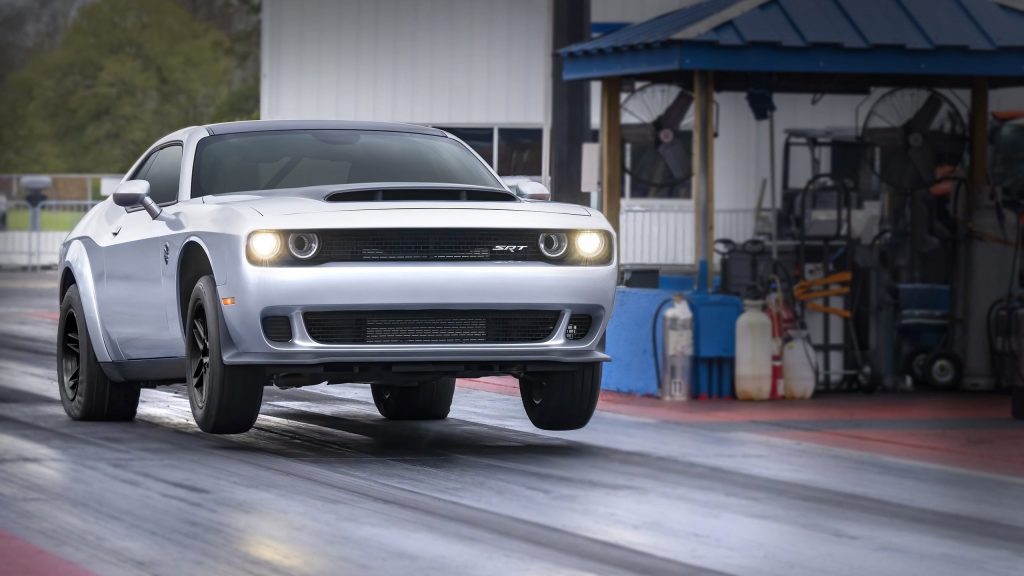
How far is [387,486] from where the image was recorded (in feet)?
Answer: 30.5

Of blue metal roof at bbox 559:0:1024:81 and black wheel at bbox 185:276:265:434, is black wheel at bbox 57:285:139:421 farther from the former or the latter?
blue metal roof at bbox 559:0:1024:81

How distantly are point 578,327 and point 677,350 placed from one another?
13.7 ft

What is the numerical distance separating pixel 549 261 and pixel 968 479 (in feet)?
7.78

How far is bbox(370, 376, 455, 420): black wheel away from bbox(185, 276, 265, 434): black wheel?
2.09 m

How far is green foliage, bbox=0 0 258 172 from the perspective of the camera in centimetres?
11931

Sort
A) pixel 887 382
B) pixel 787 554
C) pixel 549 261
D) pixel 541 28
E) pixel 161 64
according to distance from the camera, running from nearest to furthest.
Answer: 1. pixel 787 554
2. pixel 549 261
3. pixel 887 382
4. pixel 541 28
5. pixel 161 64

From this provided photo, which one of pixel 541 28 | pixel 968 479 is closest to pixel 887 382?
pixel 968 479

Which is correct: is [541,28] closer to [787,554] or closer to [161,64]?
[787,554]

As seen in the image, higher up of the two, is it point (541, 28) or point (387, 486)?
point (541, 28)

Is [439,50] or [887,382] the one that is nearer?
[887,382]

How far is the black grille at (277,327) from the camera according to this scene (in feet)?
32.7

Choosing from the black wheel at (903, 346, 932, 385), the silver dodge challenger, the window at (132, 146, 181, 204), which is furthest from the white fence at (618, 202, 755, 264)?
the silver dodge challenger

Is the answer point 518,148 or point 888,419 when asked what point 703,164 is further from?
point 518,148

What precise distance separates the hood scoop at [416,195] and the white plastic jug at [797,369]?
485cm
